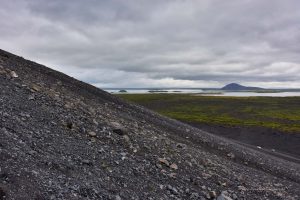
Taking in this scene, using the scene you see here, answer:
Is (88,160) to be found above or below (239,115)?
above

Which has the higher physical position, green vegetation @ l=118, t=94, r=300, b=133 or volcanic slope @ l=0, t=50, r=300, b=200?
volcanic slope @ l=0, t=50, r=300, b=200

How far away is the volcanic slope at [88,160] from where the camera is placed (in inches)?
547

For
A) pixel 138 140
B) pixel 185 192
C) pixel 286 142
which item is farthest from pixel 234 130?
pixel 185 192

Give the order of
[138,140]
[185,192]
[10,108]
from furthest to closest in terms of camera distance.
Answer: [138,140] → [10,108] → [185,192]

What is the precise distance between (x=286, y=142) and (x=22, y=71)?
150 ft

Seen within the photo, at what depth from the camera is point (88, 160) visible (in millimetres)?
16875

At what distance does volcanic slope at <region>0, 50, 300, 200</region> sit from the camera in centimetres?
1390

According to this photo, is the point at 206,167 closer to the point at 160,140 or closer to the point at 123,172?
the point at 160,140

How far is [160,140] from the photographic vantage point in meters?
25.8

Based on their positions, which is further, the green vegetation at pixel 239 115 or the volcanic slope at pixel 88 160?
the green vegetation at pixel 239 115

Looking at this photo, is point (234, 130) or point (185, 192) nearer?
point (185, 192)

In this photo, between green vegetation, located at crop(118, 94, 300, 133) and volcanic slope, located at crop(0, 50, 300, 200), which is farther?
green vegetation, located at crop(118, 94, 300, 133)

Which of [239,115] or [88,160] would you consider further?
[239,115]

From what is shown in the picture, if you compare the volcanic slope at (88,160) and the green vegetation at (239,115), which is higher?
the volcanic slope at (88,160)
